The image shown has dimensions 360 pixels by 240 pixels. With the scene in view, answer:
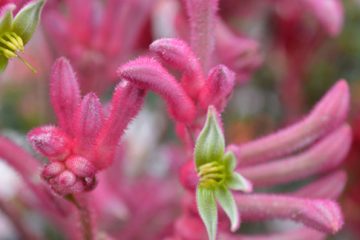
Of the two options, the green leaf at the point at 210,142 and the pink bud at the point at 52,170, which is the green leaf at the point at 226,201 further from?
the pink bud at the point at 52,170

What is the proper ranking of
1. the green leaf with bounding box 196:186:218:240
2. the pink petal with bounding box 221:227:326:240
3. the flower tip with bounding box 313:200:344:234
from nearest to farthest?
1. the green leaf with bounding box 196:186:218:240
2. the flower tip with bounding box 313:200:344:234
3. the pink petal with bounding box 221:227:326:240

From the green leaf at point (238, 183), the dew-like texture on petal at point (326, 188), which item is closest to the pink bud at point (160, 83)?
the green leaf at point (238, 183)

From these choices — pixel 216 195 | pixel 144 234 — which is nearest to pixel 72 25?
pixel 144 234

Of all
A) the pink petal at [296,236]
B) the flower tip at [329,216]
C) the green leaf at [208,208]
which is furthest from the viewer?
the pink petal at [296,236]

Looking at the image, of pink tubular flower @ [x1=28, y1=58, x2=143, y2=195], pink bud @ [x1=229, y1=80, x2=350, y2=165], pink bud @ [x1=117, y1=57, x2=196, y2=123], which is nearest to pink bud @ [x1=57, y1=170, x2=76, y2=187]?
pink tubular flower @ [x1=28, y1=58, x2=143, y2=195]

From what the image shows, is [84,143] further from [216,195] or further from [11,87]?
[11,87]

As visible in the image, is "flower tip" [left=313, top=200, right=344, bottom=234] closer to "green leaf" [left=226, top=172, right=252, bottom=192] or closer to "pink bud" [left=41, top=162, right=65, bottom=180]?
"green leaf" [left=226, top=172, right=252, bottom=192]

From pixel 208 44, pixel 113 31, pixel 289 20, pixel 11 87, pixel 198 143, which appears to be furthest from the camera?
pixel 11 87
